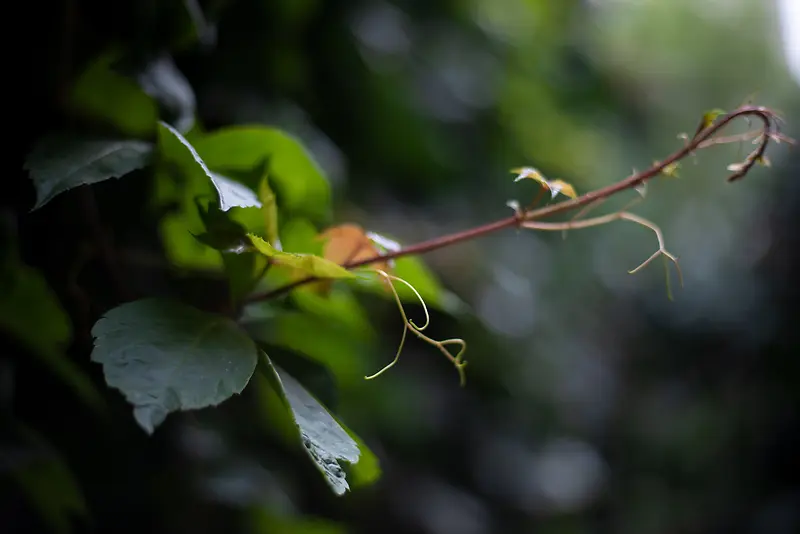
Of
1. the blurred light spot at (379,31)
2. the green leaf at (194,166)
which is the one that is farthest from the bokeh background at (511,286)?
the green leaf at (194,166)

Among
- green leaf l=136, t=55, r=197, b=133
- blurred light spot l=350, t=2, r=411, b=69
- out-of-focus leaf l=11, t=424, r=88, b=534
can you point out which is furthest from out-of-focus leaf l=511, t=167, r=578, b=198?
blurred light spot l=350, t=2, r=411, b=69

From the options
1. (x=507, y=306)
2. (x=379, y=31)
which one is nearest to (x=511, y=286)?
(x=507, y=306)

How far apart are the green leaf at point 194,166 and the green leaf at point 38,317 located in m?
0.13

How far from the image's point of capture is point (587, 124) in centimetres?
117

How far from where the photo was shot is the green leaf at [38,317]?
42 cm

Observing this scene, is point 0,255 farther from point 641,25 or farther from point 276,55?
point 641,25

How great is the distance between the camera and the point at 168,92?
0.44m

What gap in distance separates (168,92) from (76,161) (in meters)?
0.12

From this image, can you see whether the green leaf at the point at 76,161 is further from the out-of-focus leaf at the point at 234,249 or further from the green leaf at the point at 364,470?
the green leaf at the point at 364,470

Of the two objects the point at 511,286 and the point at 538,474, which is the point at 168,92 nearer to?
the point at 511,286

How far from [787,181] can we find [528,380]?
0.82 metres

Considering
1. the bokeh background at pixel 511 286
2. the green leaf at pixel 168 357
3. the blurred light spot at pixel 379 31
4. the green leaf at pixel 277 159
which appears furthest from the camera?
the blurred light spot at pixel 379 31

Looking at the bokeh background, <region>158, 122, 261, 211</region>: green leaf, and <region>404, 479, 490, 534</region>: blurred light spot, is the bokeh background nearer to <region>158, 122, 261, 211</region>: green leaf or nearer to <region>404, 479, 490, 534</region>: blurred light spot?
<region>404, 479, 490, 534</region>: blurred light spot

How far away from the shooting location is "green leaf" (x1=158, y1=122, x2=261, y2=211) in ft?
0.95
